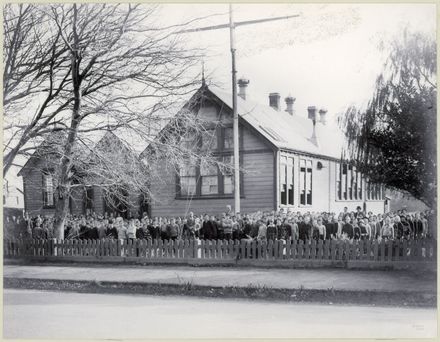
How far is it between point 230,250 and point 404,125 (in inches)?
261

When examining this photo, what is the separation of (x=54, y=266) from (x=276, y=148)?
35.9 feet

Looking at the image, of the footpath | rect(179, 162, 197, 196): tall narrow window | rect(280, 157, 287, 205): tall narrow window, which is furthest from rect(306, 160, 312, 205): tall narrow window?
the footpath

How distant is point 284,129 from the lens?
28.0 meters

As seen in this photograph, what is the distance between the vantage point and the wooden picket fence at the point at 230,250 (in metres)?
13.7

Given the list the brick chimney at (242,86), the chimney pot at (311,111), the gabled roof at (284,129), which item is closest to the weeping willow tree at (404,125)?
the gabled roof at (284,129)

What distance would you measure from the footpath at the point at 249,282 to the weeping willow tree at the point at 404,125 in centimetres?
216

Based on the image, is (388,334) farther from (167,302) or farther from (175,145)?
(175,145)

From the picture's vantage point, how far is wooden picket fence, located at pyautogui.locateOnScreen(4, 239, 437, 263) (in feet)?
45.0

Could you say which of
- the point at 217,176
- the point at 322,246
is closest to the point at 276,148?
the point at 217,176

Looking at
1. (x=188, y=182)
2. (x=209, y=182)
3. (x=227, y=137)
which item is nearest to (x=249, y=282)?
(x=209, y=182)

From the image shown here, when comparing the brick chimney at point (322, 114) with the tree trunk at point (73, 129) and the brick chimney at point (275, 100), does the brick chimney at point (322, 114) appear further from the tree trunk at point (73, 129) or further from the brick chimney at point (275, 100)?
the tree trunk at point (73, 129)

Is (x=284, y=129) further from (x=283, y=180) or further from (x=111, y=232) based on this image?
(x=111, y=232)

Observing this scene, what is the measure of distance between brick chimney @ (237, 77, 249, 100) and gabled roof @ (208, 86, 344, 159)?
0.44 metres

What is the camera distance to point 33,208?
30.3 meters
